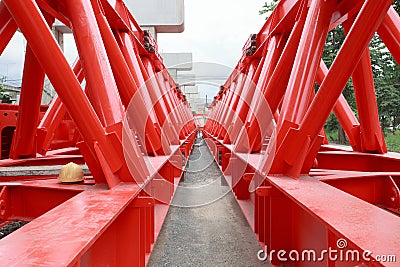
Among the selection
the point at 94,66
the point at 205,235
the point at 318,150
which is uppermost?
the point at 94,66

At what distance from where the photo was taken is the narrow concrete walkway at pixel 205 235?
9.22 feet

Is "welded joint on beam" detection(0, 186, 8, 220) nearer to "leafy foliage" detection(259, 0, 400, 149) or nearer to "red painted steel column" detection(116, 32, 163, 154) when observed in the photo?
"red painted steel column" detection(116, 32, 163, 154)

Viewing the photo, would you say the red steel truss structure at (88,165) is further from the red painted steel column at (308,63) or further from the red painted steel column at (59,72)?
the red painted steel column at (308,63)

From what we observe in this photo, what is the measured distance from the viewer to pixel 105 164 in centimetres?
195

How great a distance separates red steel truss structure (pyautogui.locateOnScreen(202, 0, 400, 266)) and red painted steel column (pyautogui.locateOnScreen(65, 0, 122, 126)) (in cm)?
120

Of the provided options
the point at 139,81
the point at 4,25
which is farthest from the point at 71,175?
the point at 139,81

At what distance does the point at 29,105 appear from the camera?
3137 mm

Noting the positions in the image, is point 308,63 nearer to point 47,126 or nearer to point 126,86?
point 126,86

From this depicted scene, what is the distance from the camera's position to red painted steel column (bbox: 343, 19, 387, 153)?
3.25m

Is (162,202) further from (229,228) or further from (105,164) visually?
(105,164)

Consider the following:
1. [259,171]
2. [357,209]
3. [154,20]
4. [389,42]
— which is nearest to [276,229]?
[259,171]

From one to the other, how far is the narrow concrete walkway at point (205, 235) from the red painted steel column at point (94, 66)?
1.43 meters

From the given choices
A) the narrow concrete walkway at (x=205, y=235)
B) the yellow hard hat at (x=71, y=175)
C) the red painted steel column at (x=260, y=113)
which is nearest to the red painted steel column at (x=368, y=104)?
the red painted steel column at (x=260, y=113)

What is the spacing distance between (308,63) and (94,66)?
163cm
